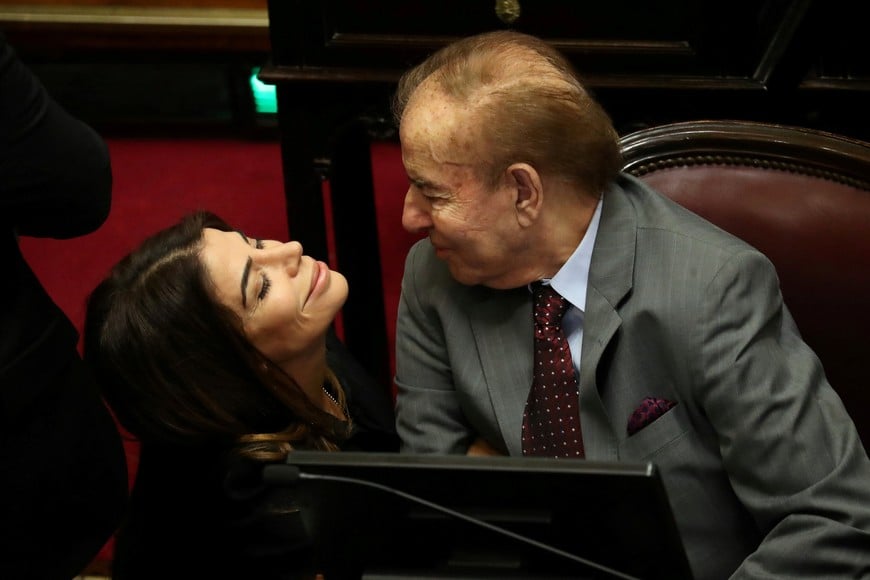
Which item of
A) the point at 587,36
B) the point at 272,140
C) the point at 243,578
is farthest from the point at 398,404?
the point at 272,140

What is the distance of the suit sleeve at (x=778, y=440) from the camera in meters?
1.36

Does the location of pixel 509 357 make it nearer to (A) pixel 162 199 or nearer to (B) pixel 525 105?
(B) pixel 525 105

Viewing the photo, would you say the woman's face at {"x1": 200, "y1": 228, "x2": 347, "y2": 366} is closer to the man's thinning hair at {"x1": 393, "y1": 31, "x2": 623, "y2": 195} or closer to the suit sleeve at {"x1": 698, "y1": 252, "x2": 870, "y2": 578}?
the man's thinning hair at {"x1": 393, "y1": 31, "x2": 623, "y2": 195}

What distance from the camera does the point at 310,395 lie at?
1800 mm

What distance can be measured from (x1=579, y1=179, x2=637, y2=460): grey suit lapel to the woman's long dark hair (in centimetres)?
49

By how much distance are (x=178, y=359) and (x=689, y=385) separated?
2.43 ft

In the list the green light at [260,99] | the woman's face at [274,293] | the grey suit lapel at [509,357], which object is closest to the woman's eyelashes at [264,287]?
the woman's face at [274,293]

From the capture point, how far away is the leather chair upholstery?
1.64 metres

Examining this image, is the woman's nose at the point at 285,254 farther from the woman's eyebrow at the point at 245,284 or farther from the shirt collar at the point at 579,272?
the shirt collar at the point at 579,272

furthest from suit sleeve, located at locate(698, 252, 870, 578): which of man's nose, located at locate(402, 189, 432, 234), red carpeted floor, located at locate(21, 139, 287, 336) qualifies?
red carpeted floor, located at locate(21, 139, 287, 336)

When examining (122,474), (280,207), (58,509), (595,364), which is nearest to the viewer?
(595,364)

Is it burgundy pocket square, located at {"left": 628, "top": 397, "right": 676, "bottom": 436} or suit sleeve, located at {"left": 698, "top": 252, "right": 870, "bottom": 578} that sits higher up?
suit sleeve, located at {"left": 698, "top": 252, "right": 870, "bottom": 578}

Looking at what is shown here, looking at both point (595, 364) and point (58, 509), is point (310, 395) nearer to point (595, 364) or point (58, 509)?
point (58, 509)

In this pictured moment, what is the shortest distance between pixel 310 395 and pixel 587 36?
89 centimetres
